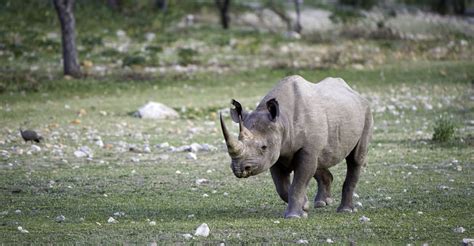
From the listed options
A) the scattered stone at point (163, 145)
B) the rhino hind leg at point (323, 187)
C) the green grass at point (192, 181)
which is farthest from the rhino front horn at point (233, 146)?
the scattered stone at point (163, 145)

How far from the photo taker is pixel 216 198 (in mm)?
11977

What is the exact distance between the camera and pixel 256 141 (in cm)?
1010

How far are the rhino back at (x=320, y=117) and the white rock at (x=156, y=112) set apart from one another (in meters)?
9.30

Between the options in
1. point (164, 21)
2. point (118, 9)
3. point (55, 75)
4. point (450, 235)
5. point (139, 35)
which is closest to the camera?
point (450, 235)

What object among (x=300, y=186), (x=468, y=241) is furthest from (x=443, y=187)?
(x=468, y=241)

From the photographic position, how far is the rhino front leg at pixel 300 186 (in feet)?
34.3

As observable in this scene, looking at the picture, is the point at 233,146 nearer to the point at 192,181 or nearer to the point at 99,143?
the point at 192,181

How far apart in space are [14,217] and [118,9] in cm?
2969

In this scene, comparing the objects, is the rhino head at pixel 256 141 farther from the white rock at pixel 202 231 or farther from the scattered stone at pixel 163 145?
the scattered stone at pixel 163 145

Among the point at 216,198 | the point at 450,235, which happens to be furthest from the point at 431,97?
the point at 450,235

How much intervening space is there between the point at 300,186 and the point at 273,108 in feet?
3.06

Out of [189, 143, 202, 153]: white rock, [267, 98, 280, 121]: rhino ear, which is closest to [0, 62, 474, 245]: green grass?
[189, 143, 202, 153]: white rock

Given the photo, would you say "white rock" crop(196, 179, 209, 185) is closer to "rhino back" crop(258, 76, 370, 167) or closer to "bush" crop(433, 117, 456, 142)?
"rhino back" crop(258, 76, 370, 167)

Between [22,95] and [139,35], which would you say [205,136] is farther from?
[139,35]
